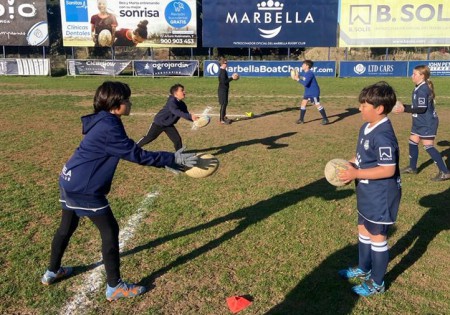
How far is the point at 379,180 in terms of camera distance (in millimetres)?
3877

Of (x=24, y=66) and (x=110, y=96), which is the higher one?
(x=24, y=66)

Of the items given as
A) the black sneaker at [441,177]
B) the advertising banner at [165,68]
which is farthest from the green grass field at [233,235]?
the advertising banner at [165,68]

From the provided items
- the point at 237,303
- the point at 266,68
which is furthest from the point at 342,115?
the point at 266,68

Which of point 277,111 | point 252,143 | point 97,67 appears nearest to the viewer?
point 252,143

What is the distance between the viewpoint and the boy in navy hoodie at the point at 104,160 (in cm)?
372

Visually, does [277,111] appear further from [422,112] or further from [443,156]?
[422,112]

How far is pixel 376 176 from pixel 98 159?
2534mm

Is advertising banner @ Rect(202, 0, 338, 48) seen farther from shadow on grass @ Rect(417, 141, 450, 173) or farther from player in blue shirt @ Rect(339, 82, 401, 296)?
player in blue shirt @ Rect(339, 82, 401, 296)

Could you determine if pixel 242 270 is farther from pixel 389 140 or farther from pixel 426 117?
pixel 426 117

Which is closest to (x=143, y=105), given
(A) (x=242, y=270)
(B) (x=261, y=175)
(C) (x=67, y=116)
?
(C) (x=67, y=116)

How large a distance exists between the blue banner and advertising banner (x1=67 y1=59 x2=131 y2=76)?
15.7 metres

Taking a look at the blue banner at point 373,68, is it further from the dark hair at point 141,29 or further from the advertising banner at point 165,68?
the dark hair at point 141,29

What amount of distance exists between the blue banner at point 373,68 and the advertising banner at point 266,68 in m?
0.83

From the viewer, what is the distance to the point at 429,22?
30.3 metres
